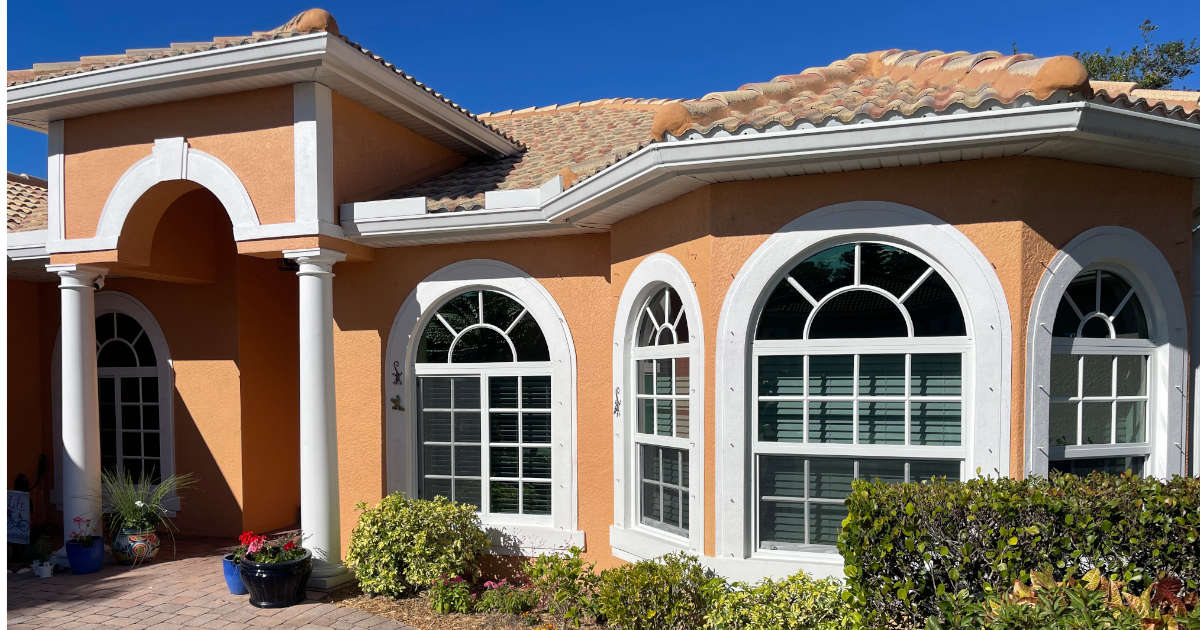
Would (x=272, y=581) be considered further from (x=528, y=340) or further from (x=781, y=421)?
(x=781, y=421)

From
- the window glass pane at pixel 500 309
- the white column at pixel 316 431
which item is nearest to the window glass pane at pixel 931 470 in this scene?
the window glass pane at pixel 500 309

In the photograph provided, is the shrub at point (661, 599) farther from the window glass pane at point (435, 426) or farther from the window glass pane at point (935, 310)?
the window glass pane at point (435, 426)

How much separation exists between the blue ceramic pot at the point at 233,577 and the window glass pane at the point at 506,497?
2.53 meters

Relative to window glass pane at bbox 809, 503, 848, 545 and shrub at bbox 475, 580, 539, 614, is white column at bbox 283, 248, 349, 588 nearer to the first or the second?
shrub at bbox 475, 580, 539, 614

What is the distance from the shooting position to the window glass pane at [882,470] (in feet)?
19.9

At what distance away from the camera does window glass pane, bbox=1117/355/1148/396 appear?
20.7 ft

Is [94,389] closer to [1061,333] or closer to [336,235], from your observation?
[336,235]

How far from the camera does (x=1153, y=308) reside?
639 centimetres

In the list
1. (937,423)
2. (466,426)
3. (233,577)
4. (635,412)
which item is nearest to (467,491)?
(466,426)

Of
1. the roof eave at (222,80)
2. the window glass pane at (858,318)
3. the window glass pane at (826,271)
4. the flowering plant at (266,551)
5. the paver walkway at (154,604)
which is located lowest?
the paver walkway at (154,604)

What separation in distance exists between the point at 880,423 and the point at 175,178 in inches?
290

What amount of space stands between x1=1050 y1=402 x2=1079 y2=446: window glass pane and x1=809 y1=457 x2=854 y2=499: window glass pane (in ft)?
4.95

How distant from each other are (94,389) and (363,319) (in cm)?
328

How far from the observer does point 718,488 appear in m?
6.39
